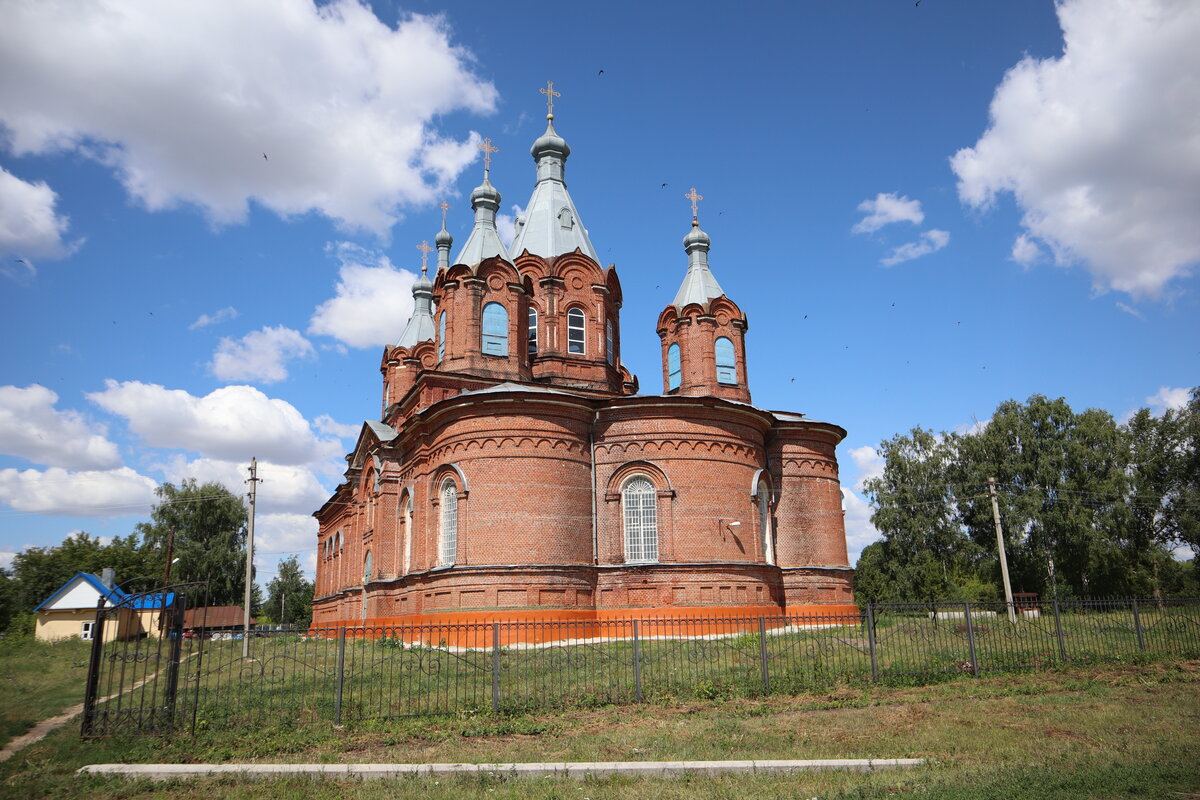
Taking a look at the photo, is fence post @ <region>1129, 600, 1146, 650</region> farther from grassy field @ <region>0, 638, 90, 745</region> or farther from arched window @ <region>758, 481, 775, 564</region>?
grassy field @ <region>0, 638, 90, 745</region>

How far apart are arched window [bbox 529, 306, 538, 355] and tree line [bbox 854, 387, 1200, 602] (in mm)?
22768

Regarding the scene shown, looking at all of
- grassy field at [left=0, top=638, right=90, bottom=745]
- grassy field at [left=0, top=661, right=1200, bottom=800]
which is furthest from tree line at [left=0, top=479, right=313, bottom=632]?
grassy field at [left=0, top=661, right=1200, bottom=800]

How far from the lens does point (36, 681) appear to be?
1856cm

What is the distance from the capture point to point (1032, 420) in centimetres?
4009

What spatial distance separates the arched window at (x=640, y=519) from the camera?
21719mm

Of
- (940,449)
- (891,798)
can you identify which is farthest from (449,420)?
(940,449)

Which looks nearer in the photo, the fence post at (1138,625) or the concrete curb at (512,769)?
the concrete curb at (512,769)

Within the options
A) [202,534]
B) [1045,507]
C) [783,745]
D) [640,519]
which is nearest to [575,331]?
[640,519]

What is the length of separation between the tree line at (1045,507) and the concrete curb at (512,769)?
3292cm

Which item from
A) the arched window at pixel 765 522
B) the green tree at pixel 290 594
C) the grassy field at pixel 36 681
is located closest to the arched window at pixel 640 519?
the arched window at pixel 765 522

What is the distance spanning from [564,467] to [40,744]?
1333 cm

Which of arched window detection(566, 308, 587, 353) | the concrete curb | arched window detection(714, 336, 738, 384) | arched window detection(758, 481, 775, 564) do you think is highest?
arched window detection(566, 308, 587, 353)

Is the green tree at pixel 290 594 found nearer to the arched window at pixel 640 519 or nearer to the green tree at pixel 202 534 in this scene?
the green tree at pixel 202 534

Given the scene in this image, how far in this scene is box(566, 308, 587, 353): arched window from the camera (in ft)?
87.0
